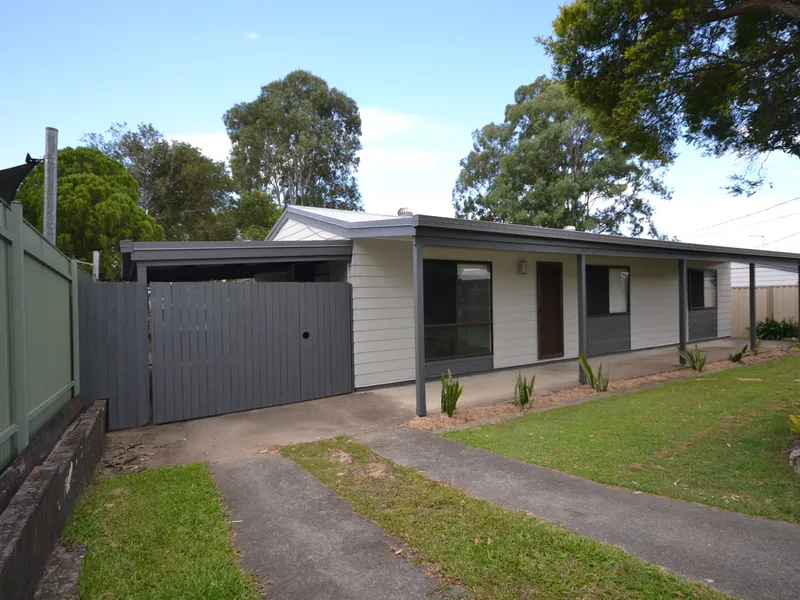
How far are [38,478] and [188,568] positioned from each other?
1.07 meters

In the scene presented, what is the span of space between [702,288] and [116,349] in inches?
624

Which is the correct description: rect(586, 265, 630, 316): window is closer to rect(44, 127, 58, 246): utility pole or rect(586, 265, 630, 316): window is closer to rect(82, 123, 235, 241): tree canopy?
rect(44, 127, 58, 246): utility pole

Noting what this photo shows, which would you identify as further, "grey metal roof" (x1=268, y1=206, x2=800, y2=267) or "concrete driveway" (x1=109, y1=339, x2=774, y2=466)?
"grey metal roof" (x1=268, y1=206, x2=800, y2=267)

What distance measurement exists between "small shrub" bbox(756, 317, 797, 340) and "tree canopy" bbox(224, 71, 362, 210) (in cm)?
2250

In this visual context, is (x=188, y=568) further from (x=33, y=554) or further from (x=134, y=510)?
(x=134, y=510)

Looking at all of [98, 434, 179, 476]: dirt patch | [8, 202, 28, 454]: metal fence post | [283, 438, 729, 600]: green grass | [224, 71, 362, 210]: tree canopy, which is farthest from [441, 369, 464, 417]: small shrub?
[224, 71, 362, 210]: tree canopy

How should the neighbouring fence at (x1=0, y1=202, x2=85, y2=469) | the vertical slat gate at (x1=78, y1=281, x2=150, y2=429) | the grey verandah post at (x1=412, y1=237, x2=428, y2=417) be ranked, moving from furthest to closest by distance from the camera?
1. the grey verandah post at (x1=412, y1=237, x2=428, y2=417)
2. the vertical slat gate at (x1=78, y1=281, x2=150, y2=429)
3. the neighbouring fence at (x1=0, y1=202, x2=85, y2=469)

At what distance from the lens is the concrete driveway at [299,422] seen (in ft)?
17.8

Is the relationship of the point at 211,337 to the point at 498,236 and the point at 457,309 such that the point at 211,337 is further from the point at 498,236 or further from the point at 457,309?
the point at 457,309

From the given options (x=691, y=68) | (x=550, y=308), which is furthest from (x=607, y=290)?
(x=691, y=68)

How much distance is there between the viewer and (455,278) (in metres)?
9.46

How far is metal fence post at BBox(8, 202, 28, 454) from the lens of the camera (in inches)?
116

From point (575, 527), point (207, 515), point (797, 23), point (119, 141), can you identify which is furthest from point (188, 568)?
point (119, 141)

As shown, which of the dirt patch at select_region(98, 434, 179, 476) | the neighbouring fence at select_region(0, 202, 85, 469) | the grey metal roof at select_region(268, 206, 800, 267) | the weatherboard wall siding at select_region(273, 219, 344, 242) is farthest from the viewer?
the weatherboard wall siding at select_region(273, 219, 344, 242)
